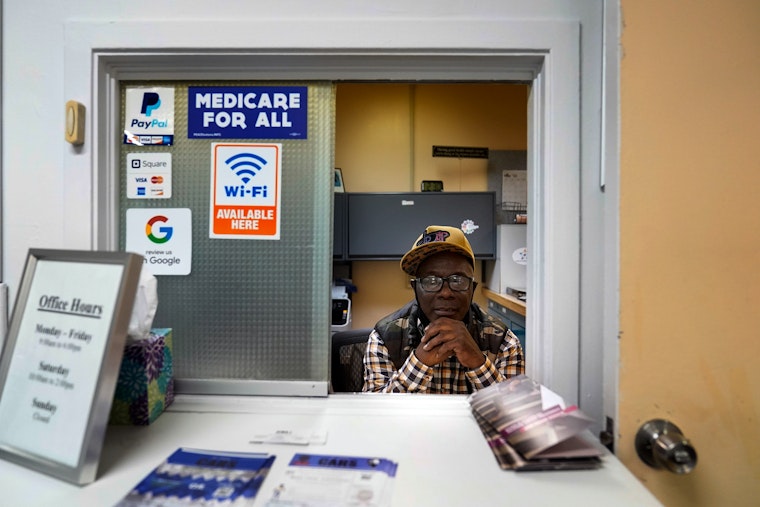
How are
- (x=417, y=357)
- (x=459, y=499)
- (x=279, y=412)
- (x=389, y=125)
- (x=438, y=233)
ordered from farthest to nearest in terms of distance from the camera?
(x=389, y=125)
(x=438, y=233)
(x=417, y=357)
(x=279, y=412)
(x=459, y=499)

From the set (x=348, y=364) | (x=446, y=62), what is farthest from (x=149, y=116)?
(x=348, y=364)

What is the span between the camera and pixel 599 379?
76 cm

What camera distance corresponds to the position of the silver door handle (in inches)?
22.1

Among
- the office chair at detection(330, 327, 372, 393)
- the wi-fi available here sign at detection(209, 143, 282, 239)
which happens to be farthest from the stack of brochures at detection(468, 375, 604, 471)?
the office chair at detection(330, 327, 372, 393)

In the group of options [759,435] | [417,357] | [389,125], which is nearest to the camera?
[759,435]

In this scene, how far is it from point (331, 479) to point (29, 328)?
0.54 meters

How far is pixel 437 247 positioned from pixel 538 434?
82 cm

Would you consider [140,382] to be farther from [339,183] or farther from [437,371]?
[339,183]

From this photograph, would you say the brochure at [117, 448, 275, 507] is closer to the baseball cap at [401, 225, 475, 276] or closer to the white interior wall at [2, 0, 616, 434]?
the white interior wall at [2, 0, 616, 434]

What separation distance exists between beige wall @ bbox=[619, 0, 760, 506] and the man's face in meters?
0.72

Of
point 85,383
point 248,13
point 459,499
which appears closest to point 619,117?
point 459,499

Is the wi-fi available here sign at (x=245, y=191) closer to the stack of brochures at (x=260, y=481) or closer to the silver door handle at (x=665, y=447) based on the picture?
the stack of brochures at (x=260, y=481)

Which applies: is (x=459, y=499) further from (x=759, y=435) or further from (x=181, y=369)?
(x=181, y=369)

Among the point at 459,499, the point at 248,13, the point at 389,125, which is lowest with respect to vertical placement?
the point at 459,499
